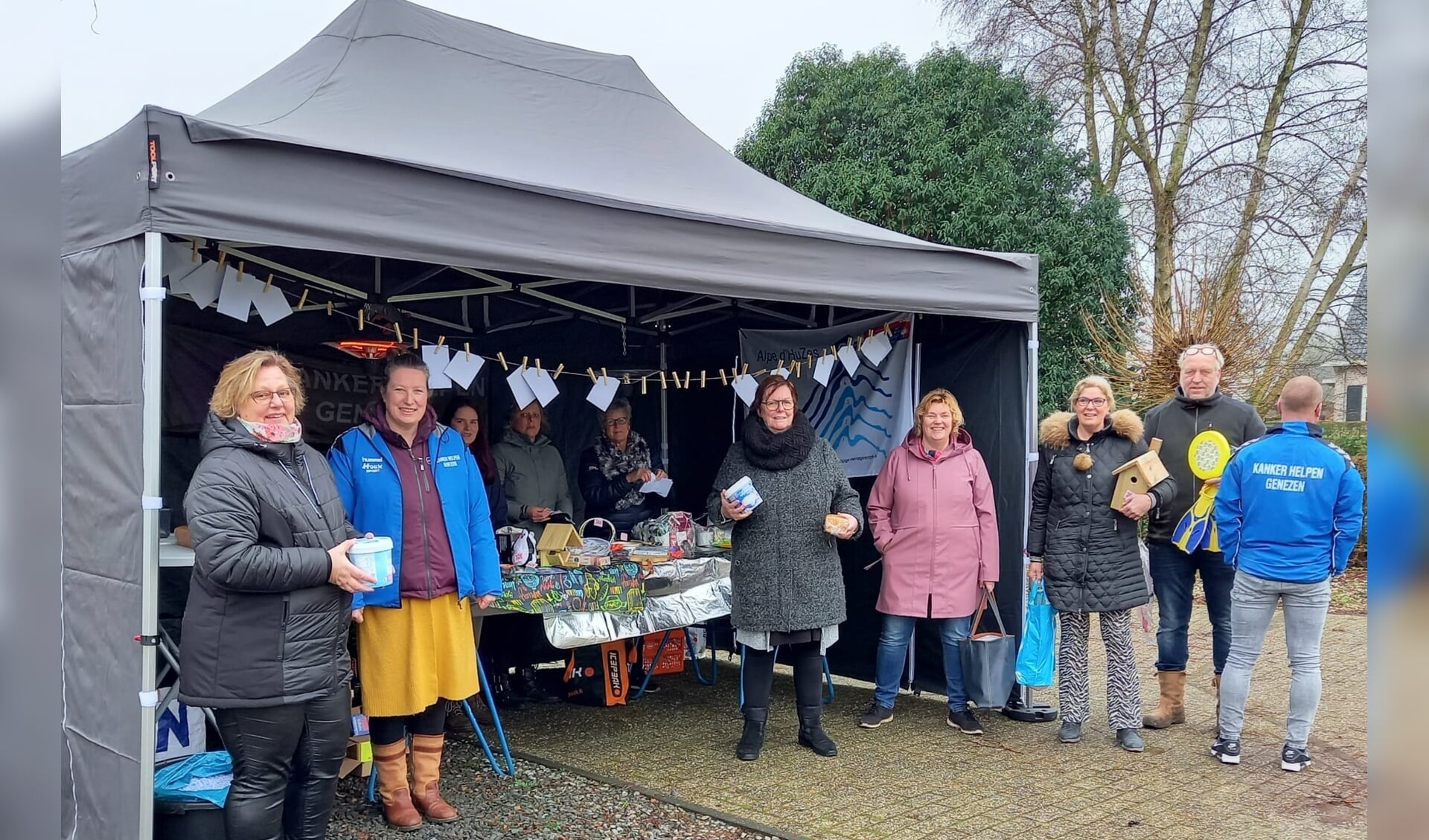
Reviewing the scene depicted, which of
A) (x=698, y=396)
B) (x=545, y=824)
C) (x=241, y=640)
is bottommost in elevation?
(x=545, y=824)

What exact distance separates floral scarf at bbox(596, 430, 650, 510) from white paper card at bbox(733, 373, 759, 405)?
69 centimetres

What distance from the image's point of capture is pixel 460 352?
464 cm

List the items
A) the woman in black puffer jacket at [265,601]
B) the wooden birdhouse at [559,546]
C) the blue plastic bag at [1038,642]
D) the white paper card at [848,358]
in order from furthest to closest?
the white paper card at [848,358] → the blue plastic bag at [1038,642] → the wooden birdhouse at [559,546] → the woman in black puffer jacket at [265,601]

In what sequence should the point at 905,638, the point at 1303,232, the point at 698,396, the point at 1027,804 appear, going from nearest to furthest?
the point at 1027,804
the point at 905,638
the point at 698,396
the point at 1303,232

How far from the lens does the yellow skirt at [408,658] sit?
3.35 meters

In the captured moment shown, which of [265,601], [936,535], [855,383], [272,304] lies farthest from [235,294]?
[855,383]

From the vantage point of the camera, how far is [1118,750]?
14.4ft

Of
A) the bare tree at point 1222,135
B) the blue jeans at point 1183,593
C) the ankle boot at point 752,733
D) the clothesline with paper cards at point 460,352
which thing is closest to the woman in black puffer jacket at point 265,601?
the clothesline with paper cards at point 460,352

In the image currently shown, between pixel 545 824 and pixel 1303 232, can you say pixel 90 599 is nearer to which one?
pixel 545 824

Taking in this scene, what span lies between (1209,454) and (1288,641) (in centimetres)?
84

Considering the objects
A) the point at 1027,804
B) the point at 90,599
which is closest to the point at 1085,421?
the point at 1027,804

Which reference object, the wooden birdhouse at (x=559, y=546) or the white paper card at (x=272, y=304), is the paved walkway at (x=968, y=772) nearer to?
the wooden birdhouse at (x=559, y=546)

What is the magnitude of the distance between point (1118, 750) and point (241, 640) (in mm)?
3466

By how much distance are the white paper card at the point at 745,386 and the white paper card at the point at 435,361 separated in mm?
1452
